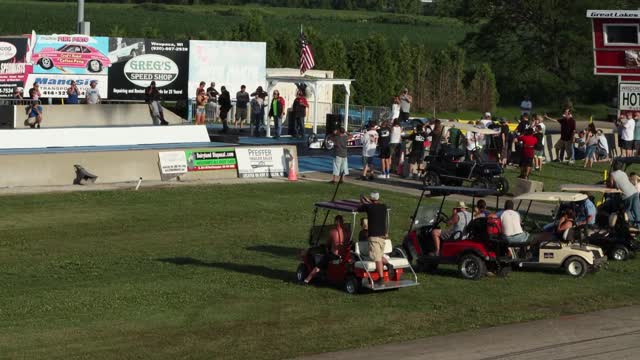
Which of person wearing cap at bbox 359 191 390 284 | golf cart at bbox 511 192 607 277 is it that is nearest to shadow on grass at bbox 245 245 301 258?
person wearing cap at bbox 359 191 390 284

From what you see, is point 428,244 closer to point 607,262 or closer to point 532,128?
point 607,262

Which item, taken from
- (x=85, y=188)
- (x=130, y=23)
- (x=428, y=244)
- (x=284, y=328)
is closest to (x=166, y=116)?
(x=85, y=188)

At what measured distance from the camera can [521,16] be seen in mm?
73875

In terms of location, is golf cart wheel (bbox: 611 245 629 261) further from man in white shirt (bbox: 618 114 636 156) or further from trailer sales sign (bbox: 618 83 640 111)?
man in white shirt (bbox: 618 114 636 156)

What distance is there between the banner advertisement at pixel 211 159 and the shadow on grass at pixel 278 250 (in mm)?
9920

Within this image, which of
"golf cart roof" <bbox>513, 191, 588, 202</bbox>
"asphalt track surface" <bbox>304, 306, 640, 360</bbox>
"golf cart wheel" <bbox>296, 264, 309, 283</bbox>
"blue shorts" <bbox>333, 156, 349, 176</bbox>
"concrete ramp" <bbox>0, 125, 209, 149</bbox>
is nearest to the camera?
"asphalt track surface" <bbox>304, 306, 640, 360</bbox>

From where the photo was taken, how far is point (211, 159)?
3559cm

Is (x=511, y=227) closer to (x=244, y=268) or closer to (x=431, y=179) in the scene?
(x=244, y=268)

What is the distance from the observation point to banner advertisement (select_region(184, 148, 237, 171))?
3509 centimetres

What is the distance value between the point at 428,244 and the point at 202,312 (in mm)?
5658

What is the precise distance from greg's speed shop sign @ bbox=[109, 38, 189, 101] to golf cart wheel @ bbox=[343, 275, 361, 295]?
101ft

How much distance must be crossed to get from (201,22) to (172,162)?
69.6m

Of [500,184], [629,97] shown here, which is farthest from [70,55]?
[629,97]

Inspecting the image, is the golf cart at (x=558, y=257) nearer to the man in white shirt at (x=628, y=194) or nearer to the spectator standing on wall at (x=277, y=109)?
the man in white shirt at (x=628, y=194)
